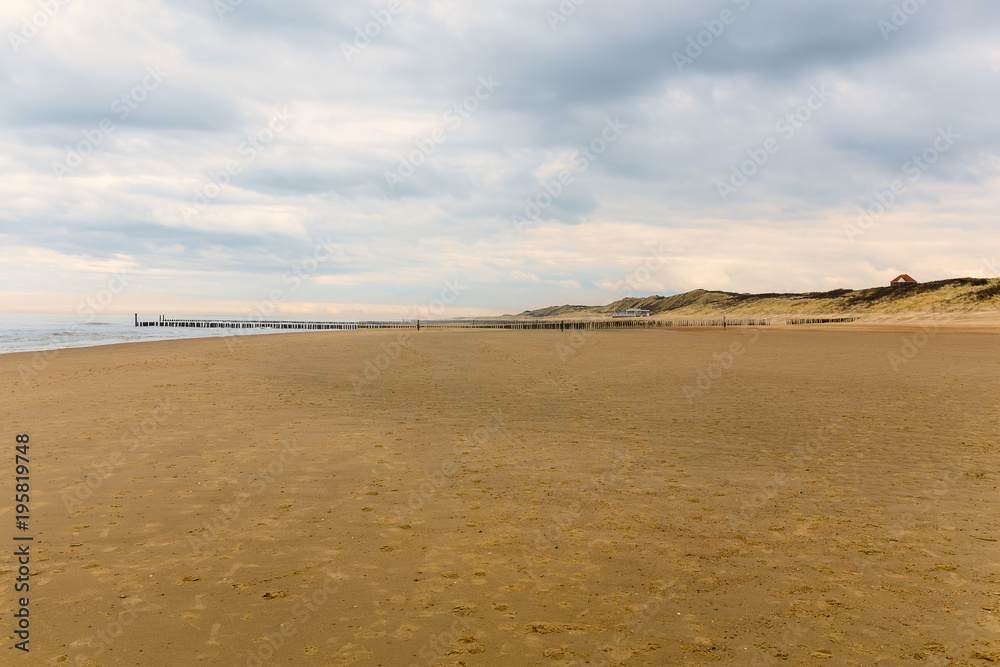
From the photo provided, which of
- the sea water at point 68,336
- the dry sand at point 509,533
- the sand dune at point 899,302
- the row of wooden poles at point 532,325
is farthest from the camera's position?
the row of wooden poles at point 532,325

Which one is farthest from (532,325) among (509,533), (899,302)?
(509,533)

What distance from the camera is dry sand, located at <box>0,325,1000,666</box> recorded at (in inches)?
183

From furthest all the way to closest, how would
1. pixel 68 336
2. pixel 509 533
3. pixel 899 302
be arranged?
pixel 899 302
pixel 68 336
pixel 509 533

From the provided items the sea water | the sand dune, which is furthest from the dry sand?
the sand dune

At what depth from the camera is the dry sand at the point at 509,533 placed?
466cm

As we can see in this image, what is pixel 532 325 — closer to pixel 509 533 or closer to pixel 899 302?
pixel 899 302

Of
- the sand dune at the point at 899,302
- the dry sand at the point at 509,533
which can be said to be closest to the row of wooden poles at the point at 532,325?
the sand dune at the point at 899,302

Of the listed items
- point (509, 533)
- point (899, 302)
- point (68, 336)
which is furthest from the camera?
point (899, 302)

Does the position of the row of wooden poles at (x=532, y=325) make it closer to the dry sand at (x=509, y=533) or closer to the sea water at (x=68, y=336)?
the sea water at (x=68, y=336)

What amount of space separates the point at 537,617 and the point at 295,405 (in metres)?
12.2

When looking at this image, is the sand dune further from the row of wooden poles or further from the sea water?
the sea water

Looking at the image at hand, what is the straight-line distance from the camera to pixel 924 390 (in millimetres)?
17219

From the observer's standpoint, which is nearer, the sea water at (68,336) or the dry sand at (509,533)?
the dry sand at (509,533)

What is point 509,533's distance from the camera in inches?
268
